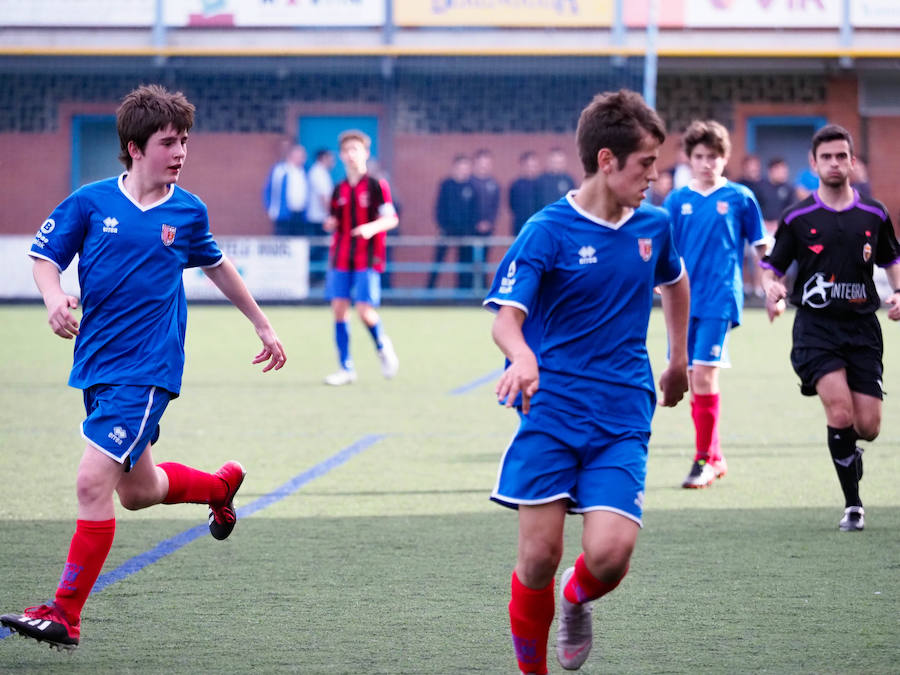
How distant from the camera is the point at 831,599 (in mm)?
4945

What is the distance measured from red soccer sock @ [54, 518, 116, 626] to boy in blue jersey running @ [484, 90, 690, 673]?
130cm

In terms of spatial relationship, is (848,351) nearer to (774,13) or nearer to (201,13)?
(774,13)

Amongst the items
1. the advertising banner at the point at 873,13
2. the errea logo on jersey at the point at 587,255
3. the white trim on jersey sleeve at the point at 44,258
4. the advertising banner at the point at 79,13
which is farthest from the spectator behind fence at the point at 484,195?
the errea logo on jersey at the point at 587,255

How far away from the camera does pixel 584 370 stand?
3.92 m

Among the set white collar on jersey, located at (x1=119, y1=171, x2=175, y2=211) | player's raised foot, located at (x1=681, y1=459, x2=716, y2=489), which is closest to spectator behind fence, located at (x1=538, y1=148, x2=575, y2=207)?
player's raised foot, located at (x1=681, y1=459, x2=716, y2=489)

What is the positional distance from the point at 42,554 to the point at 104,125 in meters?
21.0

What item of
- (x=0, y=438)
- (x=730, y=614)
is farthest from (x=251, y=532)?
(x=0, y=438)

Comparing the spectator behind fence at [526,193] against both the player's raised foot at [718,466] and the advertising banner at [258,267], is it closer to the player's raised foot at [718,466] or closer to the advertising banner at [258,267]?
the advertising banner at [258,267]

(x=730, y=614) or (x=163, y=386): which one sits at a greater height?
(x=163, y=386)

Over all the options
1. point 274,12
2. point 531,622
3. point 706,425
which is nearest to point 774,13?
point 274,12

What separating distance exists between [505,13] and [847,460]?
17951 millimetres

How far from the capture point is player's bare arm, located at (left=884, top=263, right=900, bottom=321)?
6.18 metres

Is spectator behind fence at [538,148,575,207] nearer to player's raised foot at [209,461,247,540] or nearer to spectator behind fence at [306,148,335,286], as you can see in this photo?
spectator behind fence at [306,148,335,286]

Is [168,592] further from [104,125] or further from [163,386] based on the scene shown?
[104,125]
